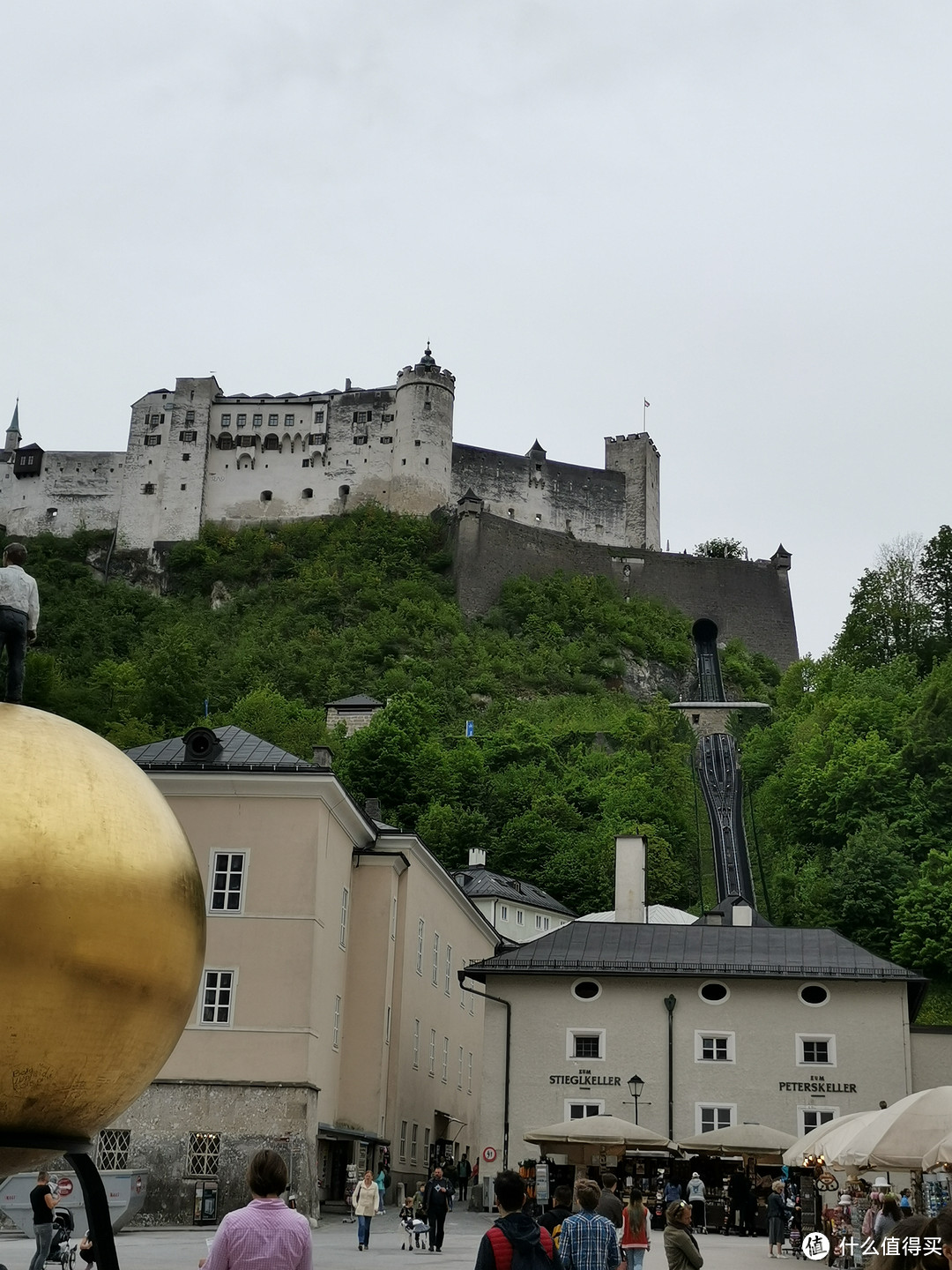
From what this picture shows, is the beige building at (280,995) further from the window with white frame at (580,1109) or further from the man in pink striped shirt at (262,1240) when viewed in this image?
the man in pink striped shirt at (262,1240)

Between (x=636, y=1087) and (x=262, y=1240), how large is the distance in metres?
29.1

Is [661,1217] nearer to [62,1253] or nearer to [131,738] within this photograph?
[62,1253]

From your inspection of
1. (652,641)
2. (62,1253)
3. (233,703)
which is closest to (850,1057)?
(62,1253)

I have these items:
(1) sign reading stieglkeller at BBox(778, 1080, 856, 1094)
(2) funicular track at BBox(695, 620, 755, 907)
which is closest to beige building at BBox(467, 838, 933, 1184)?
(1) sign reading stieglkeller at BBox(778, 1080, 856, 1094)

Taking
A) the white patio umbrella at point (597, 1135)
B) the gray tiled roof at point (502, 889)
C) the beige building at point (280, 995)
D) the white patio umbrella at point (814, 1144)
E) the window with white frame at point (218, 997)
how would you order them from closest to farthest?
1. the white patio umbrella at point (814, 1144)
2. the white patio umbrella at point (597, 1135)
3. the beige building at point (280, 995)
4. the window with white frame at point (218, 997)
5. the gray tiled roof at point (502, 889)

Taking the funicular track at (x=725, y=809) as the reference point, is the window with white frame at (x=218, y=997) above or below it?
below

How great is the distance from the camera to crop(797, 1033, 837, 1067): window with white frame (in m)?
33.7

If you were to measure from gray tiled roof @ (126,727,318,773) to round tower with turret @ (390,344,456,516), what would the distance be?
239 feet

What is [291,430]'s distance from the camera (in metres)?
109

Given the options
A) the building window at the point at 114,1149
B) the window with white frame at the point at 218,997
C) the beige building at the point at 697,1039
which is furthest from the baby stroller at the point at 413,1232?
the beige building at the point at 697,1039

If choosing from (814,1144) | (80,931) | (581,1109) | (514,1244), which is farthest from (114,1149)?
(80,931)

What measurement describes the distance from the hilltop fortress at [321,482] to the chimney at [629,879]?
204 ft

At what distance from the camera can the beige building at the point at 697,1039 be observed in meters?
33.6

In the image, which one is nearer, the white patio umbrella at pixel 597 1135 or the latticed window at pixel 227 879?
the white patio umbrella at pixel 597 1135
